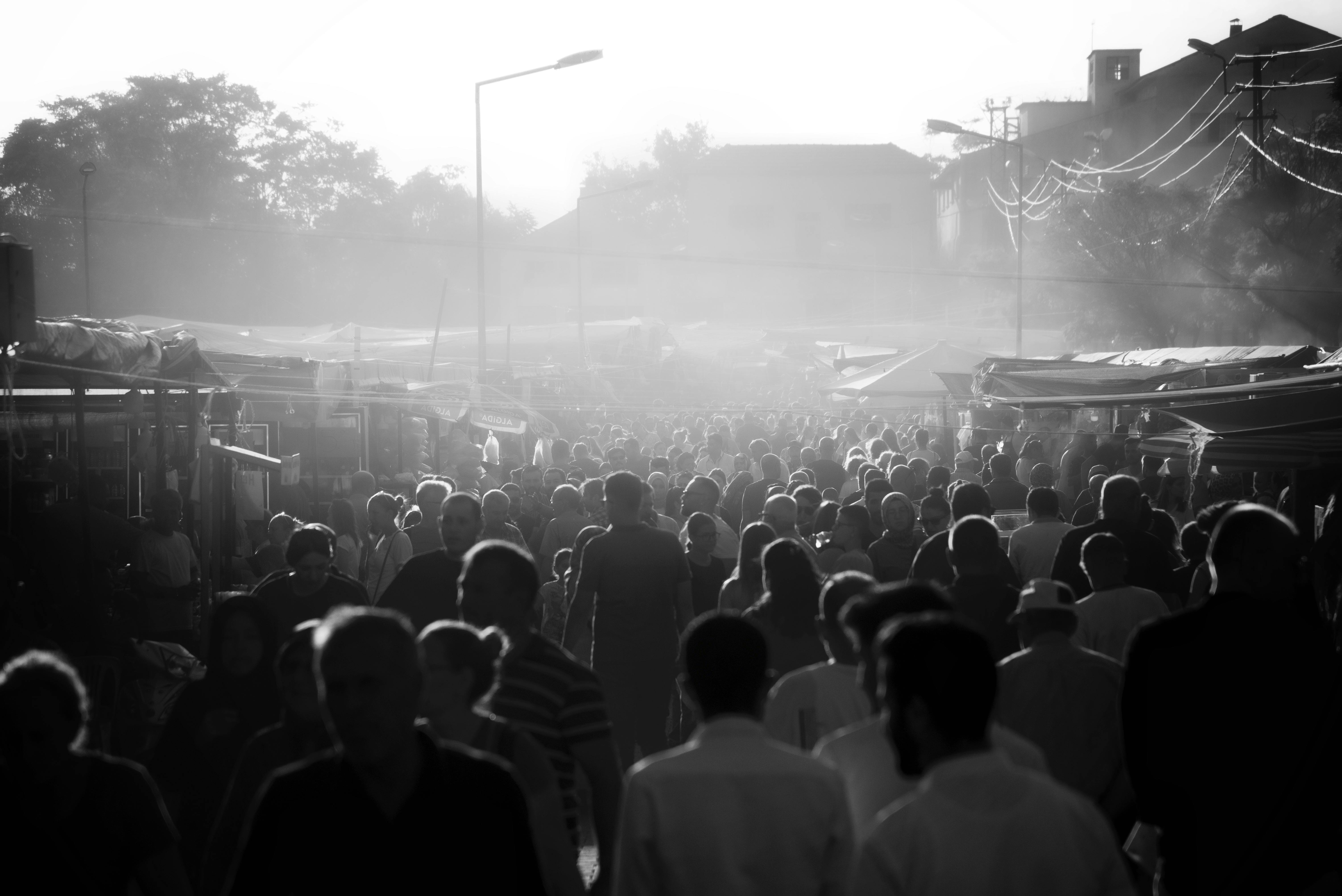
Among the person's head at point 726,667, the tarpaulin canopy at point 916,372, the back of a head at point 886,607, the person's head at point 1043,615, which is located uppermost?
the tarpaulin canopy at point 916,372

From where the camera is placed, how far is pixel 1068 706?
4.52 m

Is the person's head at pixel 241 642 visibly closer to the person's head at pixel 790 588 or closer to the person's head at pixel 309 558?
the person's head at pixel 309 558

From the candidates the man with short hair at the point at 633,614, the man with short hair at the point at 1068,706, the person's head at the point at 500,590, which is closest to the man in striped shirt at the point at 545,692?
the person's head at the point at 500,590

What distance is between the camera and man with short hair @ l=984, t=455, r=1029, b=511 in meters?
12.5

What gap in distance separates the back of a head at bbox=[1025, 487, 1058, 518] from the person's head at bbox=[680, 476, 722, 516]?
2.26m

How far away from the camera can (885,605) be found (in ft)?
11.4

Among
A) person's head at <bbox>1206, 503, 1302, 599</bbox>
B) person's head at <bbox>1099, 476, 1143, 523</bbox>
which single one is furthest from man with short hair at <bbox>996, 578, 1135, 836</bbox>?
person's head at <bbox>1099, 476, 1143, 523</bbox>

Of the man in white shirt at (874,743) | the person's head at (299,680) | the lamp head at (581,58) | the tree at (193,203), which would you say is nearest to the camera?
the man in white shirt at (874,743)

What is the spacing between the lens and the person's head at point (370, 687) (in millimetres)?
2875

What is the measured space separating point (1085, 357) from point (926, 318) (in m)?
49.6

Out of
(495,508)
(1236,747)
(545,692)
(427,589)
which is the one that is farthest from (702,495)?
(1236,747)

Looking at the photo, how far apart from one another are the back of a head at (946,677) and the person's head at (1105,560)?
352cm

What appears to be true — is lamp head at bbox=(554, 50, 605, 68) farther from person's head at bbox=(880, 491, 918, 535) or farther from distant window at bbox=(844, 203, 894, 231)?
distant window at bbox=(844, 203, 894, 231)

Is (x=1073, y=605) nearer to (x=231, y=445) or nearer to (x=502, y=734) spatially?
(x=502, y=734)
